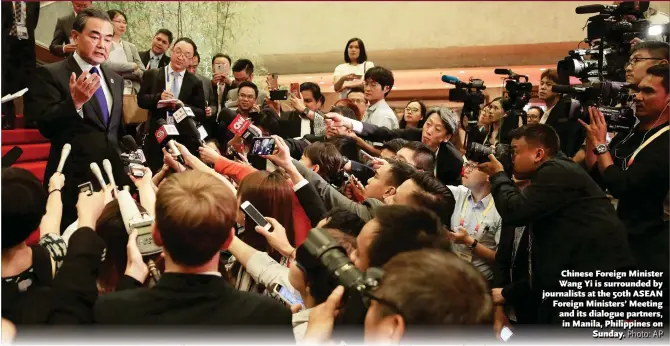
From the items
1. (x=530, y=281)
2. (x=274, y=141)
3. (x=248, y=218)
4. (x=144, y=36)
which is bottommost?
(x=530, y=281)

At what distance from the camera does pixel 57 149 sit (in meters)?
1.96

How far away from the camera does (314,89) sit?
2.96m

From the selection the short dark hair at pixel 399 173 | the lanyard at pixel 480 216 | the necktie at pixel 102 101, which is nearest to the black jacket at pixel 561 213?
the short dark hair at pixel 399 173

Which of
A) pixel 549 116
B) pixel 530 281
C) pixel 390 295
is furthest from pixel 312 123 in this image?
pixel 390 295

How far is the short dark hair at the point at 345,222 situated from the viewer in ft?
5.43

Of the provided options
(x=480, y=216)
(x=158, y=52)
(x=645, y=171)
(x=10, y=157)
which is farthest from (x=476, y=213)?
(x=158, y=52)

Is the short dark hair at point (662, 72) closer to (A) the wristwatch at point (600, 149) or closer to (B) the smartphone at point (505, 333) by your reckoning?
(A) the wristwatch at point (600, 149)

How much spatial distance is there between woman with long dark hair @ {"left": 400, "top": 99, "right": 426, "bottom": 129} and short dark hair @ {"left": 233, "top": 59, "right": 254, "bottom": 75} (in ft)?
2.61

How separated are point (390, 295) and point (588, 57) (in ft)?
5.43

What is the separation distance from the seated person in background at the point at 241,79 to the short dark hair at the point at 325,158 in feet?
2.16

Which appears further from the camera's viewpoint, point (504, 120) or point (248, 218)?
point (504, 120)

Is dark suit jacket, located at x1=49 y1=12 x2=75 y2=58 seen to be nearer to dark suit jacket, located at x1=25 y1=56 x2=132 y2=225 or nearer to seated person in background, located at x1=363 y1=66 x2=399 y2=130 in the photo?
dark suit jacket, located at x1=25 y1=56 x2=132 y2=225

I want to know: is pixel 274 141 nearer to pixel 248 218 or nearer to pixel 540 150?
pixel 248 218

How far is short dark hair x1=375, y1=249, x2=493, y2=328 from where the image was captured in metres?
1.04
